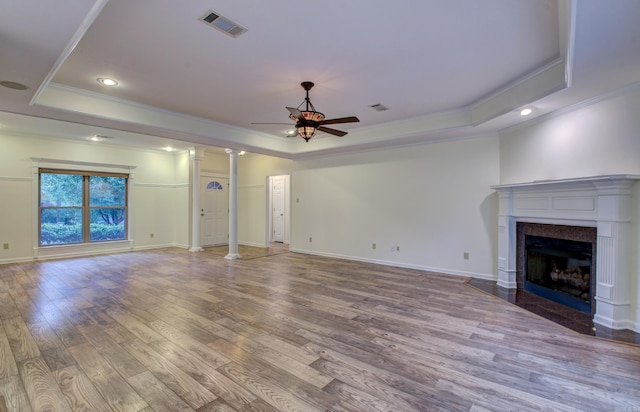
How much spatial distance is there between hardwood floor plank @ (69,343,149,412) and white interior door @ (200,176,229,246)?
21.2ft

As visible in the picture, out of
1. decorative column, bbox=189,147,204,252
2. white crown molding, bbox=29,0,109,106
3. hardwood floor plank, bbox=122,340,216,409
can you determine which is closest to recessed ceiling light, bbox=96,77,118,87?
white crown molding, bbox=29,0,109,106

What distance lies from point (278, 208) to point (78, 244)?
5615 mm

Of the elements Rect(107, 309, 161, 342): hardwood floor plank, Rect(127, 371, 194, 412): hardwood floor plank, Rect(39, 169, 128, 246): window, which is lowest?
Rect(107, 309, 161, 342): hardwood floor plank

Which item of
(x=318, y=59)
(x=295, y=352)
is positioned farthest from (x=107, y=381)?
(x=318, y=59)

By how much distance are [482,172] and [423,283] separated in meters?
2.21

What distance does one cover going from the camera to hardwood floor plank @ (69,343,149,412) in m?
1.99

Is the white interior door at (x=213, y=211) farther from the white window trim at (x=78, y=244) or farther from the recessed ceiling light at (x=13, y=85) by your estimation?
the recessed ceiling light at (x=13, y=85)

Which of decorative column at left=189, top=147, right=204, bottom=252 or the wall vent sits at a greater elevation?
the wall vent

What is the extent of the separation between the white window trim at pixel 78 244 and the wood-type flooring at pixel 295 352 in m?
2.63

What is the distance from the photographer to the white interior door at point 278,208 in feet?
34.9

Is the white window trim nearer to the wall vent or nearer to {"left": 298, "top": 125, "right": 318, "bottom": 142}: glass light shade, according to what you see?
{"left": 298, "top": 125, "right": 318, "bottom": 142}: glass light shade

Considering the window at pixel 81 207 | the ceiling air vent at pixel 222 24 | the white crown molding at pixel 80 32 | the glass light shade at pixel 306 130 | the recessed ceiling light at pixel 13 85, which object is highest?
the ceiling air vent at pixel 222 24

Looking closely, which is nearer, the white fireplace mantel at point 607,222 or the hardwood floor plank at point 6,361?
the hardwood floor plank at point 6,361

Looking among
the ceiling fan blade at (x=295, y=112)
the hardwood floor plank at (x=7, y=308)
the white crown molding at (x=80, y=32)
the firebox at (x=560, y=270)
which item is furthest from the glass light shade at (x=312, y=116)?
the hardwood floor plank at (x=7, y=308)
